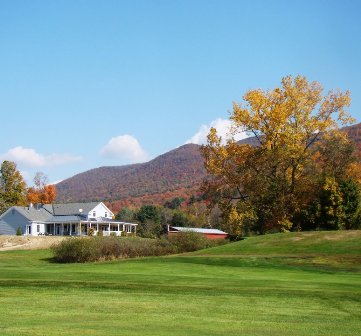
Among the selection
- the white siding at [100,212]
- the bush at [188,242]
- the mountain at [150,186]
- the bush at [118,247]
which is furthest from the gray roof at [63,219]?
the mountain at [150,186]

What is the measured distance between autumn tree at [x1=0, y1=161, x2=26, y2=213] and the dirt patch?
78.8 feet

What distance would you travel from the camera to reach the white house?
8331 centimetres

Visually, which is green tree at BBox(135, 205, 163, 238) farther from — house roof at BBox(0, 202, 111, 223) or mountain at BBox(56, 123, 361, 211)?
mountain at BBox(56, 123, 361, 211)

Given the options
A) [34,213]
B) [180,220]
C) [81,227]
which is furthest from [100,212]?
[180,220]

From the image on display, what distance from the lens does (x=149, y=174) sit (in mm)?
189875

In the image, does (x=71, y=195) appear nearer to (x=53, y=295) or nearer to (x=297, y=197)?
(x=297, y=197)

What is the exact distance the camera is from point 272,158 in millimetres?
48969

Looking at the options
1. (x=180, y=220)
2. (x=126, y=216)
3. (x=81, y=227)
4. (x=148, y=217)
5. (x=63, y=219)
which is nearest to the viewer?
(x=81, y=227)

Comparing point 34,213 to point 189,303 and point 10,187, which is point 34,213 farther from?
point 189,303

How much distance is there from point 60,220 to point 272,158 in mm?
45029

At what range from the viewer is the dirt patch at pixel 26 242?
62728 millimetres

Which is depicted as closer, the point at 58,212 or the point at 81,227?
the point at 81,227

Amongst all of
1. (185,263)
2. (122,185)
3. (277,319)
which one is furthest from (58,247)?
(122,185)

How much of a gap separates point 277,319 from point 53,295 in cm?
715
